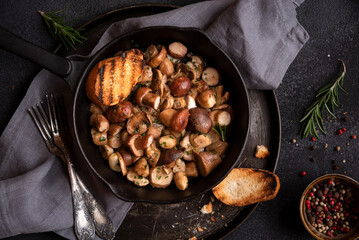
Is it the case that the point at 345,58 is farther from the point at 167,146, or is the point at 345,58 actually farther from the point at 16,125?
the point at 16,125

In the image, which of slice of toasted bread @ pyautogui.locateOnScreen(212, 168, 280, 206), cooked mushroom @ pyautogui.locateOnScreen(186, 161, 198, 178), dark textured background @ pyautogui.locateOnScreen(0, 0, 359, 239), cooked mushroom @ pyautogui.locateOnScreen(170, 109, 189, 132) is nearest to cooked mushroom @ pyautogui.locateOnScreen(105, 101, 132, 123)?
cooked mushroom @ pyautogui.locateOnScreen(170, 109, 189, 132)

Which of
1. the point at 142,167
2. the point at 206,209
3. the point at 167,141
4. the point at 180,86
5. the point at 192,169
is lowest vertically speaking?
the point at 206,209

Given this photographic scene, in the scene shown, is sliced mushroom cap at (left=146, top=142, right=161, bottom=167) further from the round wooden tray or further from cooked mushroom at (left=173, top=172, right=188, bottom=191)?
the round wooden tray

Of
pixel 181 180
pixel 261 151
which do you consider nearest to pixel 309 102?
pixel 261 151

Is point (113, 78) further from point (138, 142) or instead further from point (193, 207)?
point (193, 207)

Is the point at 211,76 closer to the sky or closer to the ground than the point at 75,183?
closer to the sky

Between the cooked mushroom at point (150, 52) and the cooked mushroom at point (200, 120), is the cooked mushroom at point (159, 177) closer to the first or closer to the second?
the cooked mushroom at point (200, 120)

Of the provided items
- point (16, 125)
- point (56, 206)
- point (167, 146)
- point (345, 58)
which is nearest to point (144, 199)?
point (167, 146)

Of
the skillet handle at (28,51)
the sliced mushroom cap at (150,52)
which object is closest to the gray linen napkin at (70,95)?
the sliced mushroom cap at (150,52)
